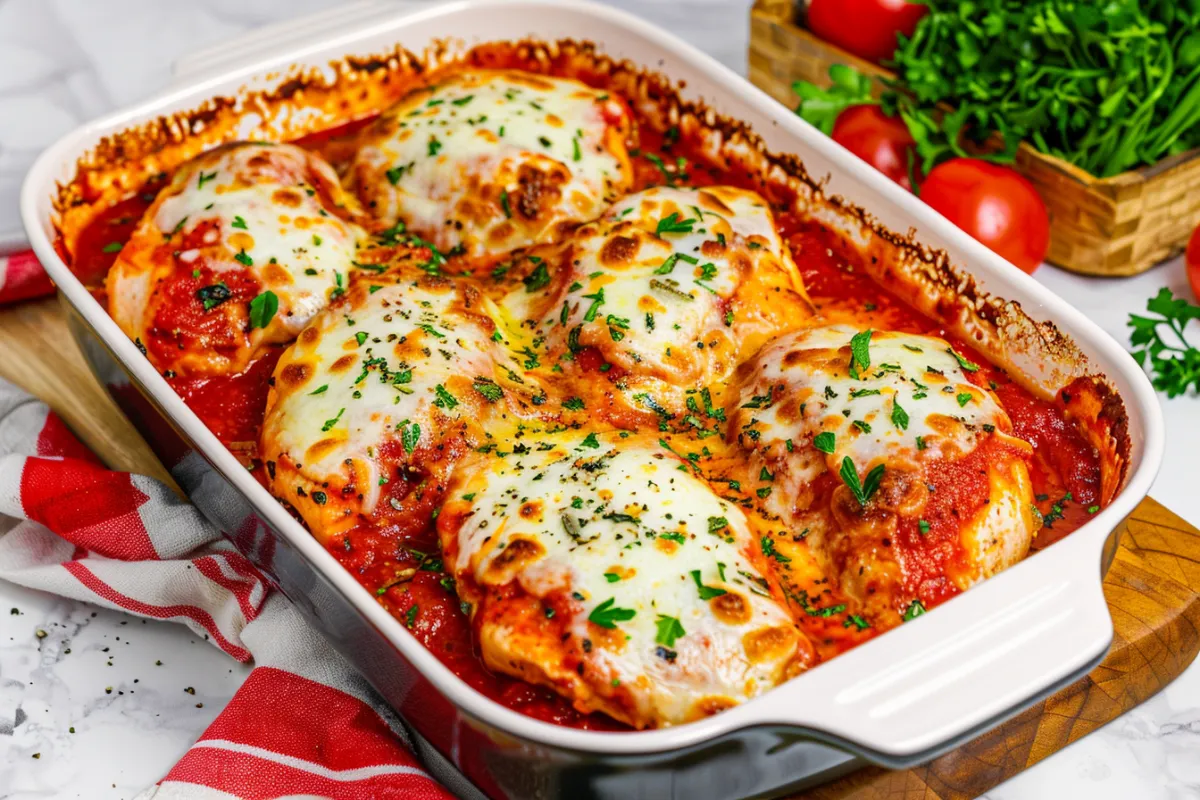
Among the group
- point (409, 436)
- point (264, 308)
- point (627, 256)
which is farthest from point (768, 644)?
point (264, 308)

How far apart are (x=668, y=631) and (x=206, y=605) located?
1276 mm

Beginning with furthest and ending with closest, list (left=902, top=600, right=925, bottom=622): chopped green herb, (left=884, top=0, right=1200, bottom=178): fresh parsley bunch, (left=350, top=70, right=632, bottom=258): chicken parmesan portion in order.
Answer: (left=884, top=0, right=1200, bottom=178): fresh parsley bunch < (left=350, top=70, right=632, bottom=258): chicken parmesan portion < (left=902, top=600, right=925, bottom=622): chopped green herb

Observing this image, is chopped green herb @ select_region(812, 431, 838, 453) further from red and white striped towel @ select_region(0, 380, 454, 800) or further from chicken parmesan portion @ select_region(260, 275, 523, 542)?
red and white striped towel @ select_region(0, 380, 454, 800)

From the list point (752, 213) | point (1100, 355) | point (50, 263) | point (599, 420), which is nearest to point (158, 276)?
point (50, 263)

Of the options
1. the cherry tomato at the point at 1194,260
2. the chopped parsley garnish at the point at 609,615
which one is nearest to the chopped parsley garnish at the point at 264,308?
the chopped parsley garnish at the point at 609,615

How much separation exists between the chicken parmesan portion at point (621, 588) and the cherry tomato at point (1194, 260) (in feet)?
6.41

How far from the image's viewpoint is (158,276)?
11.4ft

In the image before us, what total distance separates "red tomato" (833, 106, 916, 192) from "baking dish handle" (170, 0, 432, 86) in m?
1.45

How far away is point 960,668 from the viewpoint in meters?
2.32

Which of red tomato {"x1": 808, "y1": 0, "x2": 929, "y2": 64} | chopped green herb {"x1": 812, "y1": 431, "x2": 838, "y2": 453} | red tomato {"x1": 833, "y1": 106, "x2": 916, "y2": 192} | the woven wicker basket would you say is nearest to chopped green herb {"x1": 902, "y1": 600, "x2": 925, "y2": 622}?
chopped green herb {"x1": 812, "y1": 431, "x2": 838, "y2": 453}

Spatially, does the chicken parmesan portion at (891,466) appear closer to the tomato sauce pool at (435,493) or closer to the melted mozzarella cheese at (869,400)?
the melted mozzarella cheese at (869,400)

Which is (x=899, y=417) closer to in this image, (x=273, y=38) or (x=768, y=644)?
(x=768, y=644)

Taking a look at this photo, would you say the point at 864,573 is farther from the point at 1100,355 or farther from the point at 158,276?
the point at 158,276

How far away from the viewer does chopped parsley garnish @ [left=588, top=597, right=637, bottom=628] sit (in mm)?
2484
